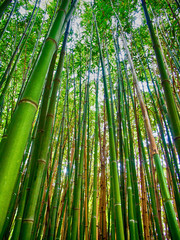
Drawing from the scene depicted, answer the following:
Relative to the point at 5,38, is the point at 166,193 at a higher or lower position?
lower

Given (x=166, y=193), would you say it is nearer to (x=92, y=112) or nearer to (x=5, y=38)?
(x=5, y=38)

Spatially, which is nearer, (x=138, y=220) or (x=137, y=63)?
(x=138, y=220)

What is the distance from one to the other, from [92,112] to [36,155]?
11.5 feet

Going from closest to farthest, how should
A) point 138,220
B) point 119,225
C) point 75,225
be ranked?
1. point 119,225
2. point 75,225
3. point 138,220

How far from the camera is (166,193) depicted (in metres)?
0.80

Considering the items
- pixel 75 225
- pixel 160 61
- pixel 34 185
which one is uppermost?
pixel 160 61

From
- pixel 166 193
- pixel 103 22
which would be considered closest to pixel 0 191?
pixel 166 193

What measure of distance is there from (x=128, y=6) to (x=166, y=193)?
2.52m

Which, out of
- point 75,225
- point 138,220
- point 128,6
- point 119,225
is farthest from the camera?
point 128,6

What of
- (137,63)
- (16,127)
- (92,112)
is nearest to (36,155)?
(16,127)

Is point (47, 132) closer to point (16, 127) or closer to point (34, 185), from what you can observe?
point (34, 185)

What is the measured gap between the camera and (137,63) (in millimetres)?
2803

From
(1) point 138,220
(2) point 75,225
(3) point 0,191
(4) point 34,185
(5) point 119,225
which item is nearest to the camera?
(3) point 0,191

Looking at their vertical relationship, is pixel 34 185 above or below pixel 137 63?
below
